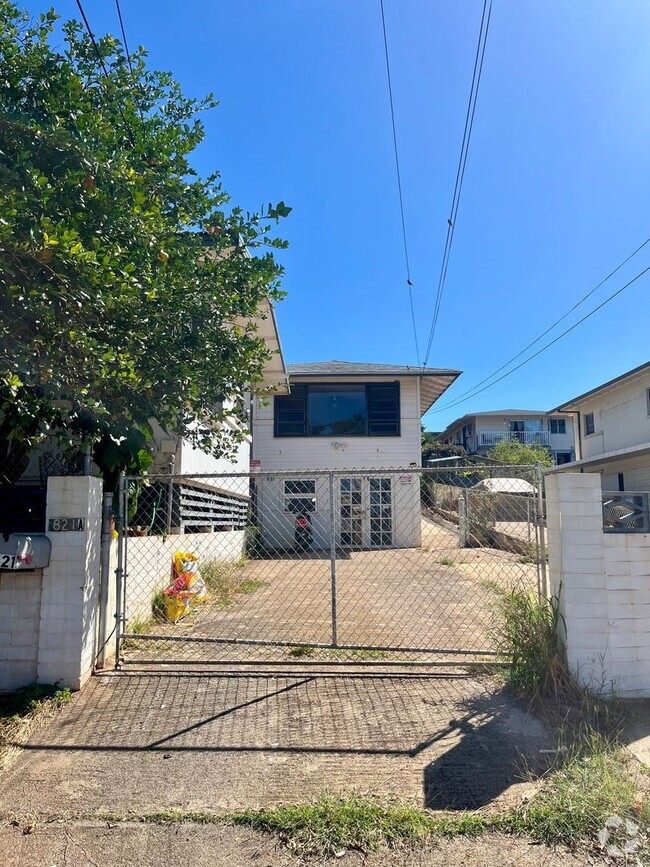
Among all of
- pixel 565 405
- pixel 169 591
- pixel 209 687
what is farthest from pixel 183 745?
pixel 565 405

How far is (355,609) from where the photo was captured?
26.5 ft

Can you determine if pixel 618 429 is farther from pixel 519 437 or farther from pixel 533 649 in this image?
pixel 519 437

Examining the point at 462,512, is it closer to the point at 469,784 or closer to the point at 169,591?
the point at 169,591

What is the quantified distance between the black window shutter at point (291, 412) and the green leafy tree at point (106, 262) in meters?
12.7

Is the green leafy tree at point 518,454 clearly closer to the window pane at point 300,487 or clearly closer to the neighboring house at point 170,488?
the window pane at point 300,487

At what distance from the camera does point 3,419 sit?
4832 millimetres

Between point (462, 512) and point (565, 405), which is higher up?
point (565, 405)

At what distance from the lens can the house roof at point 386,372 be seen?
18.0 metres

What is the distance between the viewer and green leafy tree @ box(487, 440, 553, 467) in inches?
1481

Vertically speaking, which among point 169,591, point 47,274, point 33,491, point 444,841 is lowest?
point 444,841

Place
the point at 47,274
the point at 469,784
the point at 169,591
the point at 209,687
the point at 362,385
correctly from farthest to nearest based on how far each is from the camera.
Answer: the point at 362,385
the point at 169,591
the point at 209,687
the point at 47,274
the point at 469,784

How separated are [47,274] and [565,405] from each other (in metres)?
24.0

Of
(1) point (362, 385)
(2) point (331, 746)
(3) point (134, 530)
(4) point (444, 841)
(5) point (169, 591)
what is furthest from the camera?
(1) point (362, 385)

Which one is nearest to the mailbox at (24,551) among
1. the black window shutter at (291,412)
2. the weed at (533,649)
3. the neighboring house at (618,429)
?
the weed at (533,649)
